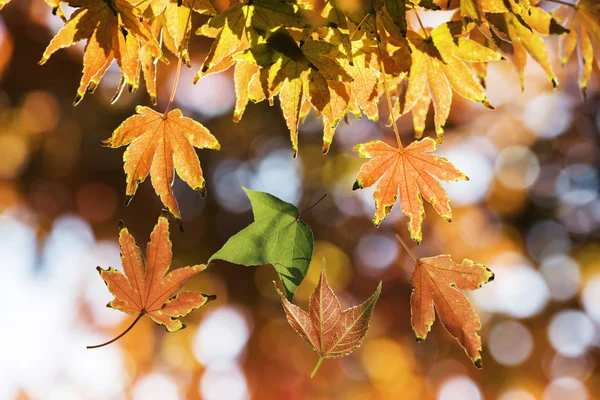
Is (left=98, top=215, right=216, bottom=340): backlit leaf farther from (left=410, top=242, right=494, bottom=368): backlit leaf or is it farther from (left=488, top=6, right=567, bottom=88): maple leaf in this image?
(left=488, top=6, right=567, bottom=88): maple leaf

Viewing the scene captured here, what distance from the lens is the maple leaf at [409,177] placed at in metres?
0.67

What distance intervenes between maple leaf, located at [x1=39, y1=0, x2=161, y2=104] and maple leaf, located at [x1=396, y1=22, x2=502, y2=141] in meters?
0.41

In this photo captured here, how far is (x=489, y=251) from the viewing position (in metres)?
5.74

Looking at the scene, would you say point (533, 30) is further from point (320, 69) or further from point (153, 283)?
point (153, 283)

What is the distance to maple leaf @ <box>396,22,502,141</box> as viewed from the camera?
2.41 ft

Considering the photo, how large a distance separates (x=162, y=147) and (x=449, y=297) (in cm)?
46

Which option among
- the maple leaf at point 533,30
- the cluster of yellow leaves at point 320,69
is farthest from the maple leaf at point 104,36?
the maple leaf at point 533,30

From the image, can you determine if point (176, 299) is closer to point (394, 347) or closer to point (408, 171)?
point (408, 171)

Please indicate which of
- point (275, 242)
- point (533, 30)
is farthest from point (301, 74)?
point (533, 30)

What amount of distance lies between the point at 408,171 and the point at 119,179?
5029mm

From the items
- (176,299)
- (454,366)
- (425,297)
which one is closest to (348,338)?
(425,297)

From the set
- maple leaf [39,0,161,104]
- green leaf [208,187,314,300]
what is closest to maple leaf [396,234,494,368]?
green leaf [208,187,314,300]

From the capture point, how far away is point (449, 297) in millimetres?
656

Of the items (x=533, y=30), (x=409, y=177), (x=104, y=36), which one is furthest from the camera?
(x=533, y=30)
